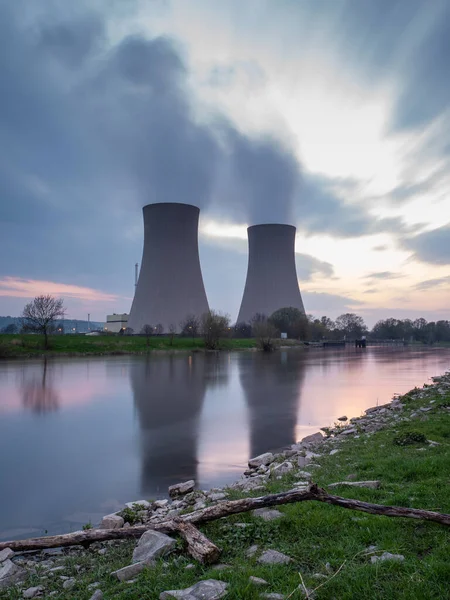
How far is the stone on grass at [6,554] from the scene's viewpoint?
9.13 ft

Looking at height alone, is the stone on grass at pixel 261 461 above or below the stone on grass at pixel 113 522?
below

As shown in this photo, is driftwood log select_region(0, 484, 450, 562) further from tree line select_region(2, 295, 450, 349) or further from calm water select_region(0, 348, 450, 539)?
tree line select_region(2, 295, 450, 349)

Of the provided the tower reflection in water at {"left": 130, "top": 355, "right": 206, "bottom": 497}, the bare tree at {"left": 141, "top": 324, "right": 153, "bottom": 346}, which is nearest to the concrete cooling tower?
the bare tree at {"left": 141, "top": 324, "right": 153, "bottom": 346}

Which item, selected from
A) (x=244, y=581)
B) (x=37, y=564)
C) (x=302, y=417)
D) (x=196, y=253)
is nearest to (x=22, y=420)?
(x=302, y=417)

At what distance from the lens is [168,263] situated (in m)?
34.2

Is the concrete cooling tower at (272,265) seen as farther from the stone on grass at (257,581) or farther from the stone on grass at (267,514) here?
the stone on grass at (257,581)

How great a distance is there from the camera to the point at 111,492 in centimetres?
470

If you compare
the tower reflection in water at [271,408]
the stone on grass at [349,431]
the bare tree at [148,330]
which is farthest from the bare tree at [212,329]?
the stone on grass at [349,431]

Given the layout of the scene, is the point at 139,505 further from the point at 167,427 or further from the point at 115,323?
the point at 115,323

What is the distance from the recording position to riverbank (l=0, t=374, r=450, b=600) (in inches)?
75.4

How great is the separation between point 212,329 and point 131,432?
29.0 m

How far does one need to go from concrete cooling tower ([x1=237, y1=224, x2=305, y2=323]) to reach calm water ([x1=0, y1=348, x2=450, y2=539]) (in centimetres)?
2532

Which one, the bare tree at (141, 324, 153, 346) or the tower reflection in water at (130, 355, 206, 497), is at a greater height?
the bare tree at (141, 324, 153, 346)

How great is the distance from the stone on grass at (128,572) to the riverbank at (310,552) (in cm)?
2
